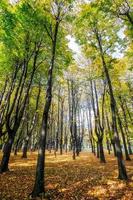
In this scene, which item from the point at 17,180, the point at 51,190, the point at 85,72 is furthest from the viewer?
the point at 85,72

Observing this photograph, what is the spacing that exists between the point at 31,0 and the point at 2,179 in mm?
11660

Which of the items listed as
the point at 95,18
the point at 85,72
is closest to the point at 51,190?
the point at 95,18

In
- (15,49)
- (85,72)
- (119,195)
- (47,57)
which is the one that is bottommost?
(119,195)

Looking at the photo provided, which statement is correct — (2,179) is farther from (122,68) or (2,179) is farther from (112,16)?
(122,68)

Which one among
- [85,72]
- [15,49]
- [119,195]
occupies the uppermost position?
[85,72]

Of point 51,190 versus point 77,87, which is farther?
point 77,87

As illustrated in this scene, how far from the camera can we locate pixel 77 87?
30703 mm

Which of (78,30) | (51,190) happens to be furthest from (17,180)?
(78,30)

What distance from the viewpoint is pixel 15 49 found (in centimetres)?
1473

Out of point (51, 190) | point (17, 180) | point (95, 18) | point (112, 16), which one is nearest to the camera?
point (51, 190)

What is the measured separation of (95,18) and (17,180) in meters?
12.8

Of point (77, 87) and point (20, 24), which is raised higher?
point (77, 87)

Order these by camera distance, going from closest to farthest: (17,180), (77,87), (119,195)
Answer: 1. (119,195)
2. (17,180)
3. (77,87)

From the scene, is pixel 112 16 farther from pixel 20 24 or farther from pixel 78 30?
pixel 20 24
